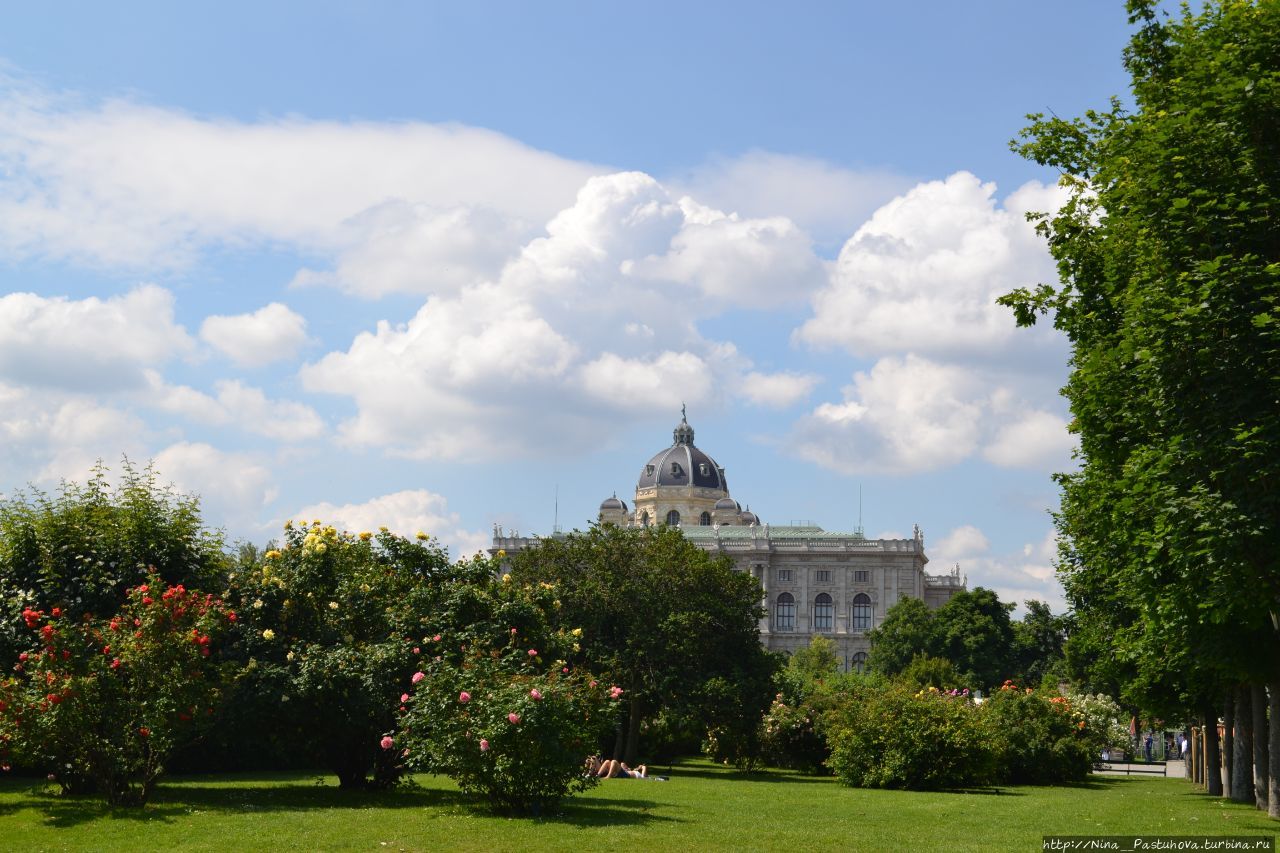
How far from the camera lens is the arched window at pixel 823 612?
129125 millimetres

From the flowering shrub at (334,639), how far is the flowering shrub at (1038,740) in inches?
766

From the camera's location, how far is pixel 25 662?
67.2ft

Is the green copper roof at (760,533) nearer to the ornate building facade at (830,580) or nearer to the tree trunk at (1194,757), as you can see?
the ornate building facade at (830,580)

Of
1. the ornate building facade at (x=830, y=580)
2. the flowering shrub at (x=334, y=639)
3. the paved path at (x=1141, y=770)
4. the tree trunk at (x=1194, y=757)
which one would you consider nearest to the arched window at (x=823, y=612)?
the ornate building facade at (x=830, y=580)

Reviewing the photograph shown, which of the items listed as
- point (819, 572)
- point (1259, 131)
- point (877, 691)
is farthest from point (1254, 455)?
point (819, 572)

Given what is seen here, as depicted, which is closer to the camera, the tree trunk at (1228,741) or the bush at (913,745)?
the tree trunk at (1228,741)

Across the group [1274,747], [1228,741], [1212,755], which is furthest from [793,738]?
[1274,747]

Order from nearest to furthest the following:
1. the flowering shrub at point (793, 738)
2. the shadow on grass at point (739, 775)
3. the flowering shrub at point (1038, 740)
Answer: the shadow on grass at point (739, 775)
the flowering shrub at point (1038, 740)
the flowering shrub at point (793, 738)

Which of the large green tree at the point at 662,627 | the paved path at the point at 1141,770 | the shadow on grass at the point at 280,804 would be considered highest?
the large green tree at the point at 662,627

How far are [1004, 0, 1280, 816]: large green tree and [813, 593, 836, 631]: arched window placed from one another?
10725 cm

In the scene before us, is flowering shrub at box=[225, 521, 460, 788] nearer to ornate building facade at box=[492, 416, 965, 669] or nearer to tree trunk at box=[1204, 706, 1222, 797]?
tree trunk at box=[1204, 706, 1222, 797]

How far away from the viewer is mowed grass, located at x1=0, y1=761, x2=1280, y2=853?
1647 centimetres

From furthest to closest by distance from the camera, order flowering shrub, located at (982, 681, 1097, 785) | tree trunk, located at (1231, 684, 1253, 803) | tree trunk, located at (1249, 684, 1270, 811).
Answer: flowering shrub, located at (982, 681, 1097, 785)
tree trunk, located at (1231, 684, 1253, 803)
tree trunk, located at (1249, 684, 1270, 811)

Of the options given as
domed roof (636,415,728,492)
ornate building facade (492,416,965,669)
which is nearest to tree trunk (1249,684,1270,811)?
ornate building facade (492,416,965,669)
